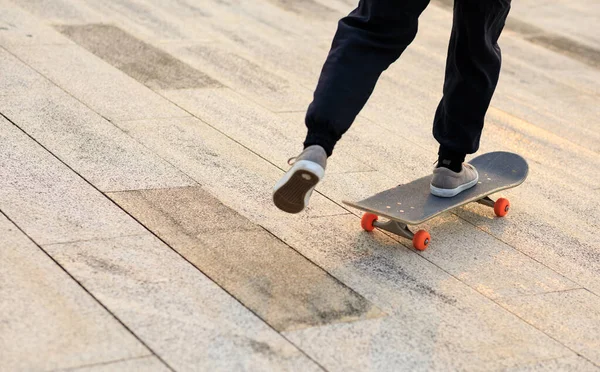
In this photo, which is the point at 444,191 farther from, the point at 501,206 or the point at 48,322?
the point at 48,322

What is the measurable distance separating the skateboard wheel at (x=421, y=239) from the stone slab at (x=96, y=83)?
1775 millimetres

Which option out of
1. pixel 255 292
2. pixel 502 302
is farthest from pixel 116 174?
pixel 502 302

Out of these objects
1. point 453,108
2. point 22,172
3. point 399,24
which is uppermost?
point 399,24

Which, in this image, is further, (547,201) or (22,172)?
(547,201)

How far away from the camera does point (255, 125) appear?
198 inches

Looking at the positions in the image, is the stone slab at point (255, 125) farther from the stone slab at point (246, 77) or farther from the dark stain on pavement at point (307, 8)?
the dark stain on pavement at point (307, 8)

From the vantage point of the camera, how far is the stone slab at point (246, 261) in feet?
10.3

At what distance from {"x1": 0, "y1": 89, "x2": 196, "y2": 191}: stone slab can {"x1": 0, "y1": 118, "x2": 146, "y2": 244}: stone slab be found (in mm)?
105

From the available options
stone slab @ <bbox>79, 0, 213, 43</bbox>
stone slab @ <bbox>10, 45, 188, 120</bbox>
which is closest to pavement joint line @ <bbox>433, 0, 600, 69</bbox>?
stone slab @ <bbox>79, 0, 213, 43</bbox>

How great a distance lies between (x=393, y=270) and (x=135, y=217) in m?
1.03

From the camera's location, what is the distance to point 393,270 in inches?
140

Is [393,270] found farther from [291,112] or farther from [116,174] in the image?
[291,112]

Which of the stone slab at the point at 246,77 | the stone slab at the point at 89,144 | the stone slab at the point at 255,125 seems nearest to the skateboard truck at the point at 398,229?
the stone slab at the point at 255,125

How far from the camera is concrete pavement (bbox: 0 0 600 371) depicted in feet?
9.55
